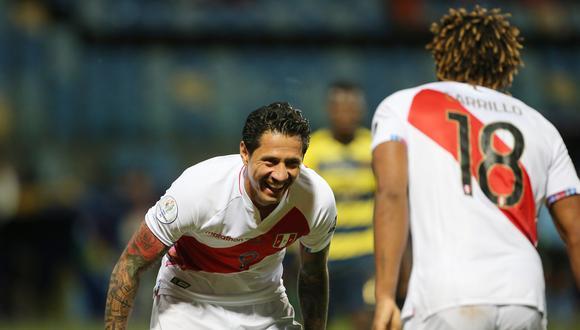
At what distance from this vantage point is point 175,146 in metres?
14.5

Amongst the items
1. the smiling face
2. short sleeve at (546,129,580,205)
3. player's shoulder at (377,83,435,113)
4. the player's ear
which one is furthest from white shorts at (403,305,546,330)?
the player's ear

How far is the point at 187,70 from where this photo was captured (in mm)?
15352

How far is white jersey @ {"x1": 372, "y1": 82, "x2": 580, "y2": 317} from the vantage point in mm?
3039

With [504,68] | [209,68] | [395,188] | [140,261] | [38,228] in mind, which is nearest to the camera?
[395,188]

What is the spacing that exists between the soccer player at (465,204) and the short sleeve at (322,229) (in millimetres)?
1017

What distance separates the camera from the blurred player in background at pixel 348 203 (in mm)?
6980

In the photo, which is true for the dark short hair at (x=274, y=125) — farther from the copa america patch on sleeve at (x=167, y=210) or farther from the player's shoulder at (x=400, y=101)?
the player's shoulder at (x=400, y=101)

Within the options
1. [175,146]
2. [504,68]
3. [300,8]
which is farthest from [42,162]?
[504,68]

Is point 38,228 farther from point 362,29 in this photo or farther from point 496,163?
point 496,163

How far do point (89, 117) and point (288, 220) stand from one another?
10872mm

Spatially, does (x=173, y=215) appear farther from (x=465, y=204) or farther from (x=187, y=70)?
(x=187, y=70)

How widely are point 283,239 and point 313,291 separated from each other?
44cm

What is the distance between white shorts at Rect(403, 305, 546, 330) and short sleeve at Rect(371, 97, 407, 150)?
1.84ft

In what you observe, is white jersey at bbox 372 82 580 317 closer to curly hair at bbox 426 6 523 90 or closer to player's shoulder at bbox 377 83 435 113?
player's shoulder at bbox 377 83 435 113
